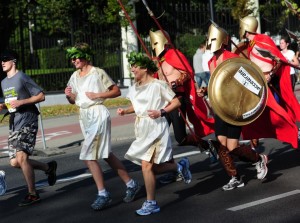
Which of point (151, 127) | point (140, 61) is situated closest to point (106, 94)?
point (140, 61)

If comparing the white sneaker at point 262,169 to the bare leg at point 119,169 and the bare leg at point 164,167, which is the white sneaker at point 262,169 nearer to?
the bare leg at point 164,167

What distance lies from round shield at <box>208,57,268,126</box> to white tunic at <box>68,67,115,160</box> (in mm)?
1077

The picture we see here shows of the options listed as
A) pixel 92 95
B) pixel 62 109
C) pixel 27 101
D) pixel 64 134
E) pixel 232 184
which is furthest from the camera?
pixel 62 109

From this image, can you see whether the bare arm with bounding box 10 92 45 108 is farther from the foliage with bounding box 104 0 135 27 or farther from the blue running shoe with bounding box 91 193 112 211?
the foliage with bounding box 104 0 135 27

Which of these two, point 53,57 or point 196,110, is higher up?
point 196,110

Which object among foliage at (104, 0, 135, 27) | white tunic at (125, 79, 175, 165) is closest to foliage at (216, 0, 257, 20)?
foliage at (104, 0, 135, 27)

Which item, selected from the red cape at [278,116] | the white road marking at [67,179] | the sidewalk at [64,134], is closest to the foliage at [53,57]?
the sidewalk at [64,134]

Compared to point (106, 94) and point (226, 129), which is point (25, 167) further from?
point (226, 129)

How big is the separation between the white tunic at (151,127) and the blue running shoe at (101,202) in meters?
0.50

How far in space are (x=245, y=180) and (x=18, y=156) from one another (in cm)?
251

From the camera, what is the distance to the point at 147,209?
278 inches

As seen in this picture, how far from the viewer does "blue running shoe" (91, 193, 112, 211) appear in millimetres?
7379

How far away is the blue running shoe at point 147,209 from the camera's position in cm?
704

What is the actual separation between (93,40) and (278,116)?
13.9m
